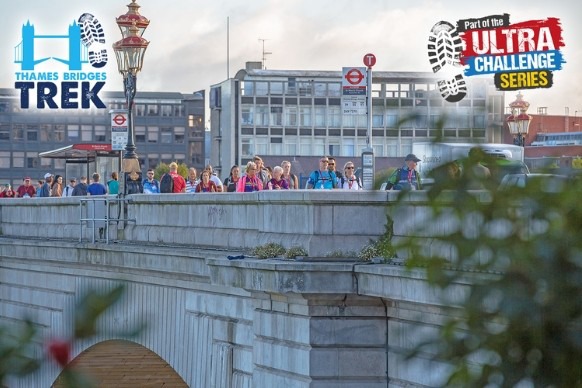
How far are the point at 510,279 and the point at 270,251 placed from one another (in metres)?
10.5

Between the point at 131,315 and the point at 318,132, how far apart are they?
11686 centimetres

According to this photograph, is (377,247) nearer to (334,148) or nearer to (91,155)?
(91,155)

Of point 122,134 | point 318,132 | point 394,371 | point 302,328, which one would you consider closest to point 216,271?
point 302,328

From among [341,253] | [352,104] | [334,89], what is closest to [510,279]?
[341,253]

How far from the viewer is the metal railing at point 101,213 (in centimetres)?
2200

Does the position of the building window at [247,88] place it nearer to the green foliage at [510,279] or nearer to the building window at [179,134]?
the building window at [179,134]

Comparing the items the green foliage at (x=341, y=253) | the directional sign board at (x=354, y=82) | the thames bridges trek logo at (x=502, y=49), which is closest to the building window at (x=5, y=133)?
the thames bridges trek logo at (x=502, y=49)

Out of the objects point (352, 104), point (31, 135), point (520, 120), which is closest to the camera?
point (352, 104)

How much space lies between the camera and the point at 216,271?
49.1 feet

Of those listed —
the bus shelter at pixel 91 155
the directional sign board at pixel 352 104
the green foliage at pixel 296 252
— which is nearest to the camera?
the green foliage at pixel 296 252

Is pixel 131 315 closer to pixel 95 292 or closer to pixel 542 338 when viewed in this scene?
pixel 95 292

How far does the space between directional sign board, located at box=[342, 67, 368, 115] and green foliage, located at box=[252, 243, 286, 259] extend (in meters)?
19.1

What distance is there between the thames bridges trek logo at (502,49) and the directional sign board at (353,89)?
26.1ft

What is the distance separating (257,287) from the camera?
13977 millimetres
